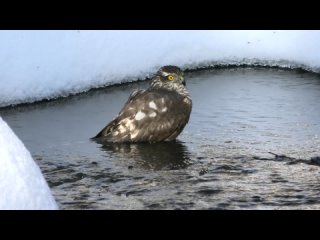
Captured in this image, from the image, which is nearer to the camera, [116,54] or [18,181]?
[18,181]

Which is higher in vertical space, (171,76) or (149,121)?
(171,76)

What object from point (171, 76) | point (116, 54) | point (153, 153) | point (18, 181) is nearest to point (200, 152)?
point (153, 153)

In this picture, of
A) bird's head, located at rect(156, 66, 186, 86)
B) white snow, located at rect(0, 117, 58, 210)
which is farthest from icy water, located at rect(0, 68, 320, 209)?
white snow, located at rect(0, 117, 58, 210)

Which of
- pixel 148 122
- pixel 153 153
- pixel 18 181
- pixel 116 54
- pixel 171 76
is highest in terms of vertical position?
pixel 116 54

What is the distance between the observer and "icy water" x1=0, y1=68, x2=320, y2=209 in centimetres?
592

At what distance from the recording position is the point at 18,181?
12.4 feet

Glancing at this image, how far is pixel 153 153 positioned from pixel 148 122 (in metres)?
0.53

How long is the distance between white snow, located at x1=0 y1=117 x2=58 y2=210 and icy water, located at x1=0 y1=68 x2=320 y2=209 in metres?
1.72

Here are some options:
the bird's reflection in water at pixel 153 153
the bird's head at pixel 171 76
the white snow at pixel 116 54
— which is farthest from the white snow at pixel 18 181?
the white snow at pixel 116 54

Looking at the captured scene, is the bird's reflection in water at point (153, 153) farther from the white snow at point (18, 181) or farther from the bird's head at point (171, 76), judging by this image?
the white snow at point (18, 181)

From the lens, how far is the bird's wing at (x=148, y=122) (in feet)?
26.4

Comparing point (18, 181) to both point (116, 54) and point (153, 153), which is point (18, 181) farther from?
point (116, 54)

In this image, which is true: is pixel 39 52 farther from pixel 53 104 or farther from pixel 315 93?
pixel 315 93

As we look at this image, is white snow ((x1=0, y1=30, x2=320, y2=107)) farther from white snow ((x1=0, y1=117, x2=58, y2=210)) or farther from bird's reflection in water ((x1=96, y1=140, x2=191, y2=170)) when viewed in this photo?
white snow ((x1=0, y1=117, x2=58, y2=210))
